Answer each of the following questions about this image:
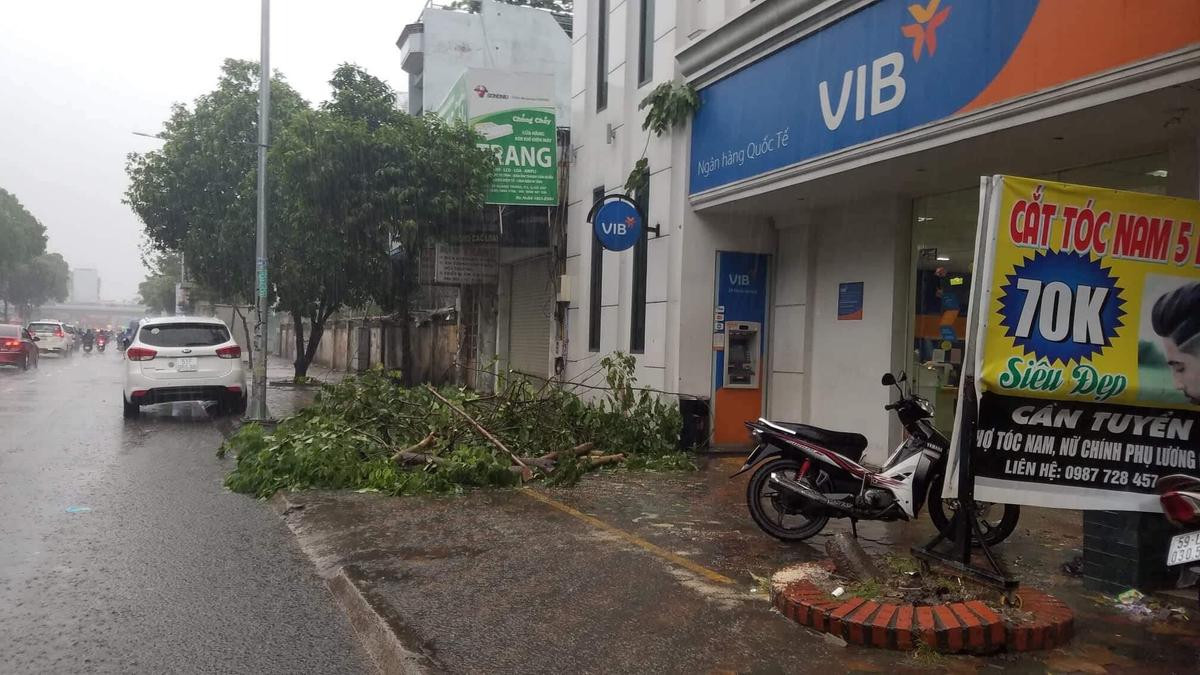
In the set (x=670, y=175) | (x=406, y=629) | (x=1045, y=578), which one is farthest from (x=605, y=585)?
(x=670, y=175)

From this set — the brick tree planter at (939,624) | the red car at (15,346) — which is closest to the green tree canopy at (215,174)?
the red car at (15,346)

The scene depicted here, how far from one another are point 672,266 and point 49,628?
806 cm

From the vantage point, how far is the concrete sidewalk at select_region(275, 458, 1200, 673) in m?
4.13

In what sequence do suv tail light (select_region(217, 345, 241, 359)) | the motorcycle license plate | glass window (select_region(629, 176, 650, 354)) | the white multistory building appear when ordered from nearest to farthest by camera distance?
the motorcycle license plate → the white multistory building → glass window (select_region(629, 176, 650, 354)) → suv tail light (select_region(217, 345, 241, 359))

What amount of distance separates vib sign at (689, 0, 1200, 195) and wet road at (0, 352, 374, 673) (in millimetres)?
5907

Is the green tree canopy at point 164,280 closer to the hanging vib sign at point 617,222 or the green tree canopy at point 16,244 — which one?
the green tree canopy at point 16,244

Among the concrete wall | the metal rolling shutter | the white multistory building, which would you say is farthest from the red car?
the concrete wall

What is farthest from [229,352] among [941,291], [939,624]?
[939,624]

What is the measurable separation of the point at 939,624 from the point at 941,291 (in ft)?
19.3

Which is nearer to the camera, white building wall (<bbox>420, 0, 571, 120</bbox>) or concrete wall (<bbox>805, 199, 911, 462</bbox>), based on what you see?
concrete wall (<bbox>805, 199, 911, 462</bbox>)

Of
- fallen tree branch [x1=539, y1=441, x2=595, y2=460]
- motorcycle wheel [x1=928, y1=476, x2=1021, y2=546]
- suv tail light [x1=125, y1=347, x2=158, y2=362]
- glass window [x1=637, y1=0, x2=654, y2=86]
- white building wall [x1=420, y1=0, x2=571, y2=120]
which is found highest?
white building wall [x1=420, y1=0, x2=571, y2=120]

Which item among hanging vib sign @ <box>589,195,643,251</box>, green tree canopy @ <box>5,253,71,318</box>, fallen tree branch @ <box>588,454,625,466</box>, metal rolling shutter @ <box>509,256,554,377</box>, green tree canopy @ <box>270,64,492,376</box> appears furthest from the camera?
green tree canopy @ <box>5,253,71,318</box>

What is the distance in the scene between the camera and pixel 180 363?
14375 mm

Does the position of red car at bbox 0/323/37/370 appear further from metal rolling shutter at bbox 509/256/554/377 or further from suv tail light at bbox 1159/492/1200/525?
suv tail light at bbox 1159/492/1200/525
